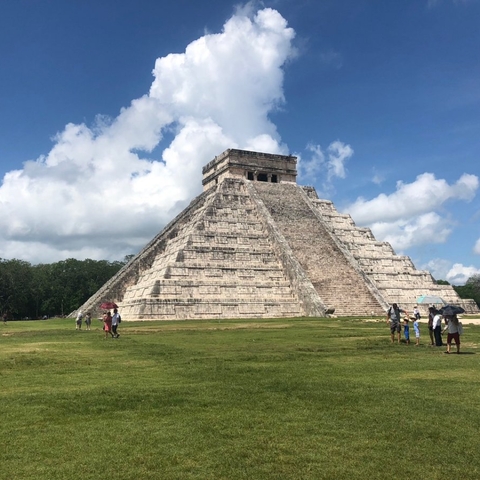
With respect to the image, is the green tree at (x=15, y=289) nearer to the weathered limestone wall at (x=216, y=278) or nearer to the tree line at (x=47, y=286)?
the tree line at (x=47, y=286)

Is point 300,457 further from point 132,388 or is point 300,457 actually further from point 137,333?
point 137,333

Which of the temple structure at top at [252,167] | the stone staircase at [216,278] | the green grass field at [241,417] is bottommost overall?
the green grass field at [241,417]

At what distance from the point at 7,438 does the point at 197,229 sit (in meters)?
25.7

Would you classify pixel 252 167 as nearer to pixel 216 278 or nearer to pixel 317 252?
pixel 317 252

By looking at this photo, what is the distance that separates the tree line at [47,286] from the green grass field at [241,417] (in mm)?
47741

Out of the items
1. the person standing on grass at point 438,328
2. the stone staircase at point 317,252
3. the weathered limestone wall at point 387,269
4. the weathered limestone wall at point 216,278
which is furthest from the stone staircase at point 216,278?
the person standing on grass at point 438,328

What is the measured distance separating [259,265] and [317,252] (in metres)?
4.45

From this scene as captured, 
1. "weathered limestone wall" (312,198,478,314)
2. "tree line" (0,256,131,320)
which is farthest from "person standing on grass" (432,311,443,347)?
"tree line" (0,256,131,320)

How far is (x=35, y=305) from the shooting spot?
57.8 m

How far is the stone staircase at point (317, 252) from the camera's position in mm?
27922

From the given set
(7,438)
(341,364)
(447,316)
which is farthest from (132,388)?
(447,316)

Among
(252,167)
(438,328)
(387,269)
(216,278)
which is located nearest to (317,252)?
(387,269)

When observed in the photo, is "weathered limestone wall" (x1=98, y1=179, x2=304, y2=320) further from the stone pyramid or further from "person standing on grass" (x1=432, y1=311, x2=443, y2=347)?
"person standing on grass" (x1=432, y1=311, x2=443, y2=347)

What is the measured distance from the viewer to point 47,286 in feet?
192
